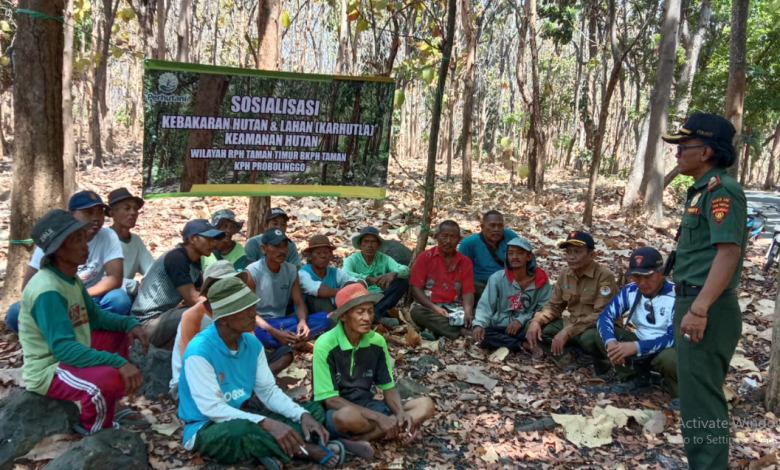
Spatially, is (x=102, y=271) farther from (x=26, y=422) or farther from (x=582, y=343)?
(x=582, y=343)

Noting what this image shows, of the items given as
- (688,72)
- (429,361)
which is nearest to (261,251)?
(429,361)

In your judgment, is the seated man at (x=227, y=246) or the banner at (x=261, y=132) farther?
the seated man at (x=227, y=246)

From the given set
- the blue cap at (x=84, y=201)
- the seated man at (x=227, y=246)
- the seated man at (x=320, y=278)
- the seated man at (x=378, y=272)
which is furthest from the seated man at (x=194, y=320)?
the seated man at (x=378, y=272)

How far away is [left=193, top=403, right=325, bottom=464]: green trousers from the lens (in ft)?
10.1

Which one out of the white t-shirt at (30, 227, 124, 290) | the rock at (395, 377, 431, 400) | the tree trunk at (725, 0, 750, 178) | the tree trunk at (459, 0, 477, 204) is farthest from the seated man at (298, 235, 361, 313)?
the tree trunk at (725, 0, 750, 178)

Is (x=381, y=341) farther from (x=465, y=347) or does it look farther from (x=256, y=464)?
(x=465, y=347)

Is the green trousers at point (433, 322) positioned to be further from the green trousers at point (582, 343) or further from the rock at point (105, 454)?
the rock at point (105, 454)

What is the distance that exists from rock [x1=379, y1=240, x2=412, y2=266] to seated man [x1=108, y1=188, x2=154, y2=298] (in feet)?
9.62

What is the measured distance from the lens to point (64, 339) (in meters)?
3.03

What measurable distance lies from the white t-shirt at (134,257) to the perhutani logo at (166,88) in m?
1.18

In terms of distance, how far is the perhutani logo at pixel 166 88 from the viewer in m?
4.71

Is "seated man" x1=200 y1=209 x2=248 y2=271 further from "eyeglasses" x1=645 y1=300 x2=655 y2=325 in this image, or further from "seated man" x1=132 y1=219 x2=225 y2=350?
"eyeglasses" x1=645 y1=300 x2=655 y2=325

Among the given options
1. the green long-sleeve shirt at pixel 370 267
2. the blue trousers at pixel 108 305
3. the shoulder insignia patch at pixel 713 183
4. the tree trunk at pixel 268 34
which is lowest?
the blue trousers at pixel 108 305

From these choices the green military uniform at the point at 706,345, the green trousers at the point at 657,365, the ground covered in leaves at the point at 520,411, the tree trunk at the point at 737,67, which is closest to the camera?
the green military uniform at the point at 706,345
